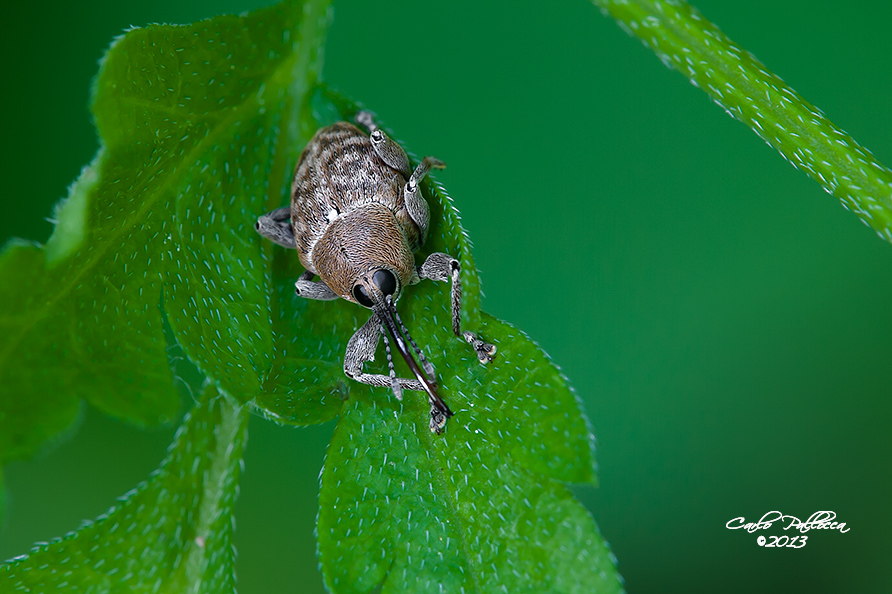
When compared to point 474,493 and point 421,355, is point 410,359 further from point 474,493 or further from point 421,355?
point 474,493

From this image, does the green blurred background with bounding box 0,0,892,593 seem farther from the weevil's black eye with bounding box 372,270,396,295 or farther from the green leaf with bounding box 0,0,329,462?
the green leaf with bounding box 0,0,329,462

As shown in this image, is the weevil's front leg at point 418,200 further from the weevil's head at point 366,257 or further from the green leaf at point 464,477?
the green leaf at point 464,477

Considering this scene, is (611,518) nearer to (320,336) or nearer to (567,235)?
(567,235)

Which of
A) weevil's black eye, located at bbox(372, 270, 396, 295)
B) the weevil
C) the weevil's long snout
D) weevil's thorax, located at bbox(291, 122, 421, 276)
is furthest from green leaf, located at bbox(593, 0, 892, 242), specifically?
the weevil's long snout

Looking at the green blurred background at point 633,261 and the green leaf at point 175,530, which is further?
the green blurred background at point 633,261

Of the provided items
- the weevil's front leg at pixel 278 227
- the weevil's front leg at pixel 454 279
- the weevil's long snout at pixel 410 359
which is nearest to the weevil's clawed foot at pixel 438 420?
the weevil's long snout at pixel 410 359

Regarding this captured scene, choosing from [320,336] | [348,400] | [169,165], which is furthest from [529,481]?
[169,165]

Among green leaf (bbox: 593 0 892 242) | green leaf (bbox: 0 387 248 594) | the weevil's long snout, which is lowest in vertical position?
green leaf (bbox: 0 387 248 594)
